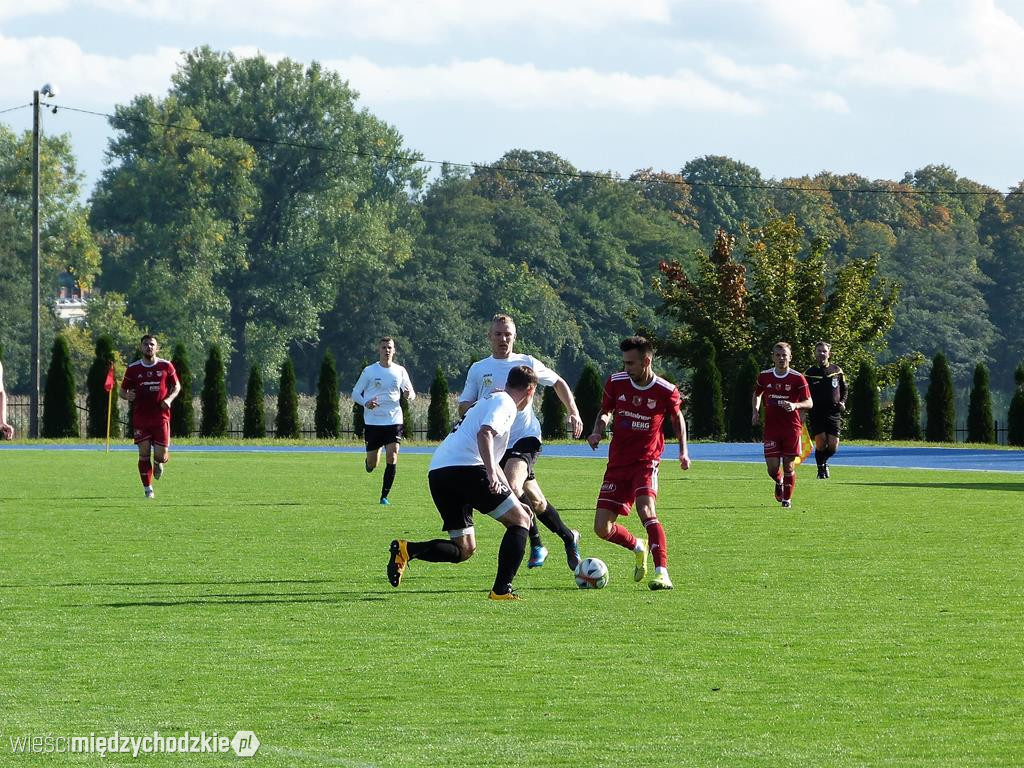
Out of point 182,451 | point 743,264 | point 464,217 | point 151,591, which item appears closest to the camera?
point 151,591

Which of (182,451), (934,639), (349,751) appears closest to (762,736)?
(349,751)

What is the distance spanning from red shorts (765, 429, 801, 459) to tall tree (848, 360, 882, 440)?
86.9ft

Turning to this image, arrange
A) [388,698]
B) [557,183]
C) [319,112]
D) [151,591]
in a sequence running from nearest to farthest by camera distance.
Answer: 1. [388,698]
2. [151,591]
3. [319,112]
4. [557,183]

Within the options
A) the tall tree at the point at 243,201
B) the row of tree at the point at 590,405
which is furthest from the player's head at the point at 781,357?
the tall tree at the point at 243,201

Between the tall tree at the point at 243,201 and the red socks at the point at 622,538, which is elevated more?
the tall tree at the point at 243,201

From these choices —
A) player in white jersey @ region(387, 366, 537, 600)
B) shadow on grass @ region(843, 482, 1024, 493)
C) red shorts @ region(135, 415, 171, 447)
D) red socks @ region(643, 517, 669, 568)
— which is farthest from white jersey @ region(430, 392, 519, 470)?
shadow on grass @ region(843, 482, 1024, 493)

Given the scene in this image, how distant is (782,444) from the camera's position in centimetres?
2066

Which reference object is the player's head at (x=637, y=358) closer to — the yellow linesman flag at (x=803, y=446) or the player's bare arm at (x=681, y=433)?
the player's bare arm at (x=681, y=433)

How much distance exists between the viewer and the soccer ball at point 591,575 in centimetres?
1136

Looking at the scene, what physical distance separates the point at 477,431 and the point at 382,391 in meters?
10.6

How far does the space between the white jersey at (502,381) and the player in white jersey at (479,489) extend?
71.0 inches

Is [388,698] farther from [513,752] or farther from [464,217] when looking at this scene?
[464,217]

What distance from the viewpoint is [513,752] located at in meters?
6.21

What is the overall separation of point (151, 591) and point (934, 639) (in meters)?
5.13
